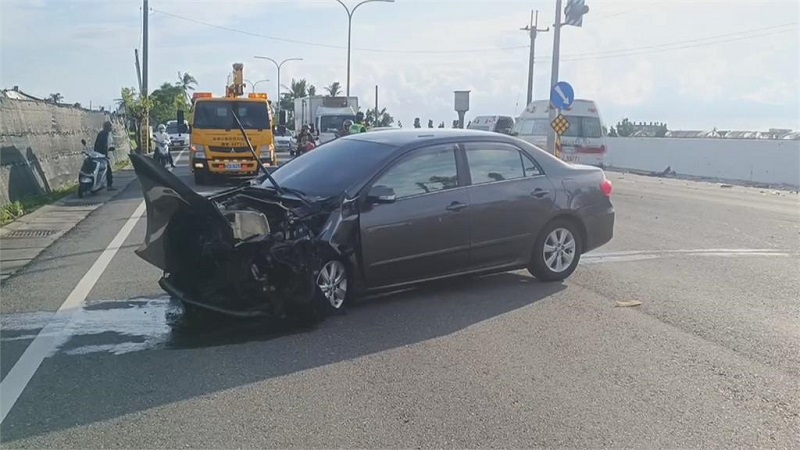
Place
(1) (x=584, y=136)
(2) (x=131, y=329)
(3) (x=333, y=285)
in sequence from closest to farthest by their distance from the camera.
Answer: (2) (x=131, y=329), (3) (x=333, y=285), (1) (x=584, y=136)

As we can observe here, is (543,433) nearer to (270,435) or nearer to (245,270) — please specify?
(270,435)

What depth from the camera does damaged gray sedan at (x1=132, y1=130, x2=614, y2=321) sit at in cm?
696

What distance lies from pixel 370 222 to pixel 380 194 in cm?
28

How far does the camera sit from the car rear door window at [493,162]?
839 centimetres

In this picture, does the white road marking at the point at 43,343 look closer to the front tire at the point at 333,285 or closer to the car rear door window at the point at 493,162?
the front tire at the point at 333,285

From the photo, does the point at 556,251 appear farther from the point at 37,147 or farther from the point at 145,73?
the point at 145,73

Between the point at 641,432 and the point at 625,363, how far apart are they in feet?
4.43

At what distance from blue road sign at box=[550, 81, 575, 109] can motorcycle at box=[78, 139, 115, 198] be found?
1183 cm

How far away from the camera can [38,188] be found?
17453 millimetres

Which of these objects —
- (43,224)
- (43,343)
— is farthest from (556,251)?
(43,224)

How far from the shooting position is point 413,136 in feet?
27.7

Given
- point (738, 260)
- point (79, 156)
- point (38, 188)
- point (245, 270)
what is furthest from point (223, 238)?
point (79, 156)

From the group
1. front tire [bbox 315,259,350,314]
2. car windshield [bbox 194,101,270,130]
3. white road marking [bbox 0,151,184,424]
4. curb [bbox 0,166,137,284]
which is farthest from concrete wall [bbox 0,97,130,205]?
front tire [bbox 315,259,350,314]

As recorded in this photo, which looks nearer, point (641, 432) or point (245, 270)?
point (641, 432)
